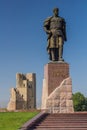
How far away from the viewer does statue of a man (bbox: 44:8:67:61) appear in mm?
20828

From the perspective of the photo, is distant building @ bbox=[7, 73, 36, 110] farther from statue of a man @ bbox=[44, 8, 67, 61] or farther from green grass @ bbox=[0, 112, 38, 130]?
green grass @ bbox=[0, 112, 38, 130]

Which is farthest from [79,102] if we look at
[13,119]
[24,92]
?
[13,119]

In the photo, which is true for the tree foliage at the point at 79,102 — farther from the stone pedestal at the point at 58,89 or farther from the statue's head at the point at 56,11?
the stone pedestal at the point at 58,89

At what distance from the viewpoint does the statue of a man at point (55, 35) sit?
20828 millimetres

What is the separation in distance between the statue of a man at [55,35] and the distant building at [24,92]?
62035 millimetres

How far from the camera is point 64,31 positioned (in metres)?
21.3

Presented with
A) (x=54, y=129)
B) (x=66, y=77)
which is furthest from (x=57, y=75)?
(x=54, y=129)

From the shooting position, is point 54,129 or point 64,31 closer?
point 54,129

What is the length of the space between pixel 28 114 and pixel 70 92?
225 centimetres

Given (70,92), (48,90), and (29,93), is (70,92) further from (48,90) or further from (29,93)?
(29,93)

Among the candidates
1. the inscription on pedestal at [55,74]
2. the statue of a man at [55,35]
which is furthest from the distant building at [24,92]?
the inscription on pedestal at [55,74]

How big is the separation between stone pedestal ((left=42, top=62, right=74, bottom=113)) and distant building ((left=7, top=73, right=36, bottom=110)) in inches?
2465

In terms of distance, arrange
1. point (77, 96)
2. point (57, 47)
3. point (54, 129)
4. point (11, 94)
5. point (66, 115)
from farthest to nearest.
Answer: point (11, 94)
point (77, 96)
point (57, 47)
point (66, 115)
point (54, 129)

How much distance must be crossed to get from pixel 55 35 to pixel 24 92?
65345 millimetres
